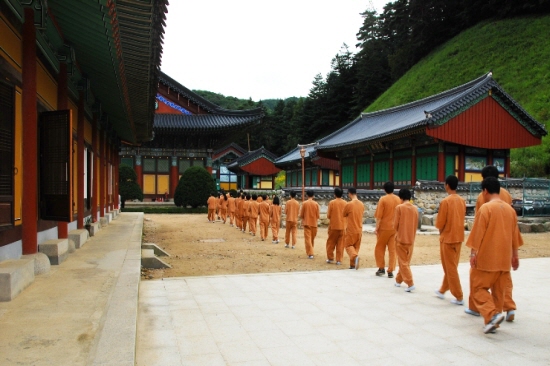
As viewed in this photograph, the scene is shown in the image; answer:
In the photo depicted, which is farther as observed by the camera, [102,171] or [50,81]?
[102,171]

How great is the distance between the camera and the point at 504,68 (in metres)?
38.9

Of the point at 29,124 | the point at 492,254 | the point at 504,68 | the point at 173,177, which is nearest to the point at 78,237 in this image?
the point at 29,124

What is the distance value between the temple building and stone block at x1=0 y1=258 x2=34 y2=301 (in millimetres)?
28491

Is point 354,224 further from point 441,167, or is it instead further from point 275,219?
point 441,167

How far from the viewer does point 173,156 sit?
1369 inches

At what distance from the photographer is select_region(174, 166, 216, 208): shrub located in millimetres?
30105

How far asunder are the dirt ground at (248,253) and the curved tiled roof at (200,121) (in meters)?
16.5

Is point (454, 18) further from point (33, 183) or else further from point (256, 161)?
point (33, 183)

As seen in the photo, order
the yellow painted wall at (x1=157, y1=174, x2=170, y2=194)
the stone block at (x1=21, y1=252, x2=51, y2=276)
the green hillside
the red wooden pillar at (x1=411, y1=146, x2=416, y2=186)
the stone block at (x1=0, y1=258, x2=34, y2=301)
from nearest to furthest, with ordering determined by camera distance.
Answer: the stone block at (x1=0, y1=258, x2=34, y2=301) → the stone block at (x1=21, y1=252, x2=51, y2=276) → the red wooden pillar at (x1=411, y1=146, x2=416, y2=186) → the green hillside → the yellow painted wall at (x1=157, y1=174, x2=170, y2=194)

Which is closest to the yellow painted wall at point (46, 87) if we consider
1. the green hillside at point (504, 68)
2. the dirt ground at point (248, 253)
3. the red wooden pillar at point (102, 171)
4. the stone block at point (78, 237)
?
the stone block at point (78, 237)

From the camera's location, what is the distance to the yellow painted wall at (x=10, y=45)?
5285 millimetres

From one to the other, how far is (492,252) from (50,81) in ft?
25.0

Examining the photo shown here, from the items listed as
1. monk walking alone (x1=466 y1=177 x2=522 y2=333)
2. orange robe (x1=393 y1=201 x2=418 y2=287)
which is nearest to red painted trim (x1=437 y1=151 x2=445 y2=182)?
orange robe (x1=393 y1=201 x2=418 y2=287)

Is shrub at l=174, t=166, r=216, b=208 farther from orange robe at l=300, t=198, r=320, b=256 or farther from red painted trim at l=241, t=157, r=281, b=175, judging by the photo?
orange robe at l=300, t=198, r=320, b=256
